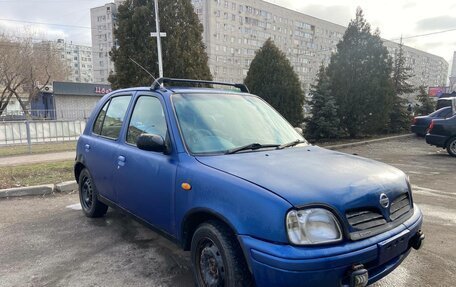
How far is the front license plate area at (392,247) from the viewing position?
2.39 metres

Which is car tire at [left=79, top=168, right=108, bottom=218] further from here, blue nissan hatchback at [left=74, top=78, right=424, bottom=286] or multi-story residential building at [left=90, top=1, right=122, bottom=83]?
multi-story residential building at [left=90, top=1, right=122, bottom=83]

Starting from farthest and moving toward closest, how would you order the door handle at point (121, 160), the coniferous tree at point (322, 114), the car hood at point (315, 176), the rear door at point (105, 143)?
the coniferous tree at point (322, 114), the rear door at point (105, 143), the door handle at point (121, 160), the car hood at point (315, 176)

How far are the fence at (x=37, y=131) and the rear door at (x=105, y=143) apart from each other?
1030 centimetres

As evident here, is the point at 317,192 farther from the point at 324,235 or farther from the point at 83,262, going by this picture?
the point at 83,262

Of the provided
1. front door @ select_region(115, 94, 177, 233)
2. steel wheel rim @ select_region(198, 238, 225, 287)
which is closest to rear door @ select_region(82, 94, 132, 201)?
front door @ select_region(115, 94, 177, 233)

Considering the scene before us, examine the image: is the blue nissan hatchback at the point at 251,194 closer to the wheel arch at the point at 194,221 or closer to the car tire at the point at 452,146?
the wheel arch at the point at 194,221

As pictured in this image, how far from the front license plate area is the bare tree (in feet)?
127

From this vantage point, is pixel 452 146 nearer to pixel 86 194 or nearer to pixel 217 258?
pixel 86 194

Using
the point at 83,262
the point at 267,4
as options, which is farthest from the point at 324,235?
the point at 267,4

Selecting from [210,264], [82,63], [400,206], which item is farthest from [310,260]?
[82,63]

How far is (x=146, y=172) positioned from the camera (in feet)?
11.2

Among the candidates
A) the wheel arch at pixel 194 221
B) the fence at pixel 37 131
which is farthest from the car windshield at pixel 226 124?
the fence at pixel 37 131

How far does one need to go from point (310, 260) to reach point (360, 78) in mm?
13737

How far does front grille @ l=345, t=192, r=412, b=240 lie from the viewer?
7.69ft
